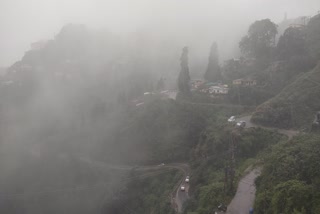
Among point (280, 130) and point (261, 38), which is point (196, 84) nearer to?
point (261, 38)

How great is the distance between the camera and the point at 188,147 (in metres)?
32.2

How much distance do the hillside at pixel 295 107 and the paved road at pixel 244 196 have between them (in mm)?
6513

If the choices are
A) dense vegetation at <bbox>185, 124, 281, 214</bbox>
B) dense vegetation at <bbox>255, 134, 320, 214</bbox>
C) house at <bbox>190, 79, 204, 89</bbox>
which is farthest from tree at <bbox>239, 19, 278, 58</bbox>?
dense vegetation at <bbox>255, 134, 320, 214</bbox>

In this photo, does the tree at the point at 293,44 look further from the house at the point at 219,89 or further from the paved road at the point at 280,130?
the paved road at the point at 280,130

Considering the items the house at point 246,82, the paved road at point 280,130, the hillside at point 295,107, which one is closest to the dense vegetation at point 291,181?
the paved road at point 280,130

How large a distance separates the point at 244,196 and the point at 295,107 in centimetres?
1003

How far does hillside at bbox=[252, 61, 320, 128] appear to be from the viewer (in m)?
23.4

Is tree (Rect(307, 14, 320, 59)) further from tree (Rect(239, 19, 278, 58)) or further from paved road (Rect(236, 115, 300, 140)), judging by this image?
paved road (Rect(236, 115, 300, 140))

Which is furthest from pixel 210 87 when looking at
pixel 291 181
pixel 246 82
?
pixel 291 181

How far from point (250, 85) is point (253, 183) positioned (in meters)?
18.7

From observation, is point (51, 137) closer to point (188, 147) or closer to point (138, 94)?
point (138, 94)

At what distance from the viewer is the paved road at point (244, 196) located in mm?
15797

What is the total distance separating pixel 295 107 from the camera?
2389 centimetres

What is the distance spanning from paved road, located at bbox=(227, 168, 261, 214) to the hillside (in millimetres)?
6513
